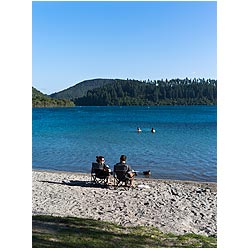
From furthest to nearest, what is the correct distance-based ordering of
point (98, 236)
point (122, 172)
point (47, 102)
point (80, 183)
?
point (47, 102), point (80, 183), point (122, 172), point (98, 236)

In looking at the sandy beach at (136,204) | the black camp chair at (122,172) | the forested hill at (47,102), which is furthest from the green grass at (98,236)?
the forested hill at (47,102)

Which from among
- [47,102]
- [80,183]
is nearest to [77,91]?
A: [47,102]

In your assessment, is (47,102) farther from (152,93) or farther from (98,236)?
(98,236)

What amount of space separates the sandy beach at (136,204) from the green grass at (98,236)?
0.71 metres

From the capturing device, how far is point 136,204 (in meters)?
8.84

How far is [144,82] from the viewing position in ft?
484

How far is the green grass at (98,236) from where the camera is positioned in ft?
16.9

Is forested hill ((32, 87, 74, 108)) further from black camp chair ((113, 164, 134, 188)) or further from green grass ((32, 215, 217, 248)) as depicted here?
green grass ((32, 215, 217, 248))

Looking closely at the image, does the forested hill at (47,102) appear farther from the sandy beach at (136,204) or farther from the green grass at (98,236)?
the green grass at (98,236)

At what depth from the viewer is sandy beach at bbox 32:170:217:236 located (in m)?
7.39

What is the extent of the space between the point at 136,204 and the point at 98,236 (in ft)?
10.9

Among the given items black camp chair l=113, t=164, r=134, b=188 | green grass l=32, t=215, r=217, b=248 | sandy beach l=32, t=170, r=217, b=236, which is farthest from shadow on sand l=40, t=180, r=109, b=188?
green grass l=32, t=215, r=217, b=248
